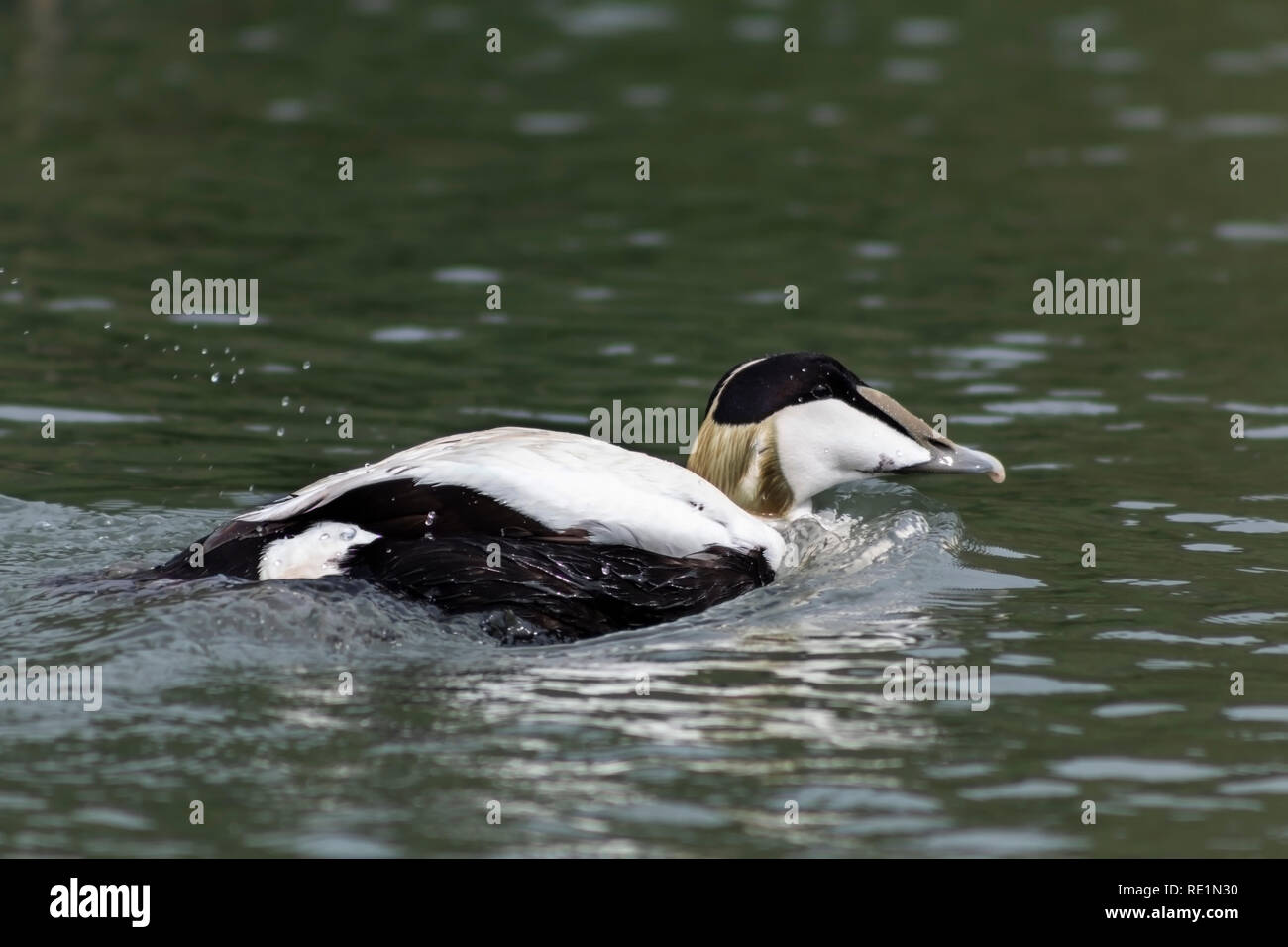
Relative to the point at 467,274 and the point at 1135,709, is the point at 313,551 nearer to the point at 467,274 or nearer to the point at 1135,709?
the point at 1135,709

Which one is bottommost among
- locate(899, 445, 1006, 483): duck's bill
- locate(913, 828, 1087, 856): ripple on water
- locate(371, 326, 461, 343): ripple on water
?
locate(913, 828, 1087, 856): ripple on water

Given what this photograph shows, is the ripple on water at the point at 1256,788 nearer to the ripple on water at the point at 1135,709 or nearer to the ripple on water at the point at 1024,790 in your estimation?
the ripple on water at the point at 1024,790

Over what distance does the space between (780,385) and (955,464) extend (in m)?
0.85

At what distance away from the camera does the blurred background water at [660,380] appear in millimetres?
5906

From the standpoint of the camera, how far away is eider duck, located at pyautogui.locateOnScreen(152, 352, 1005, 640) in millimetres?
7043

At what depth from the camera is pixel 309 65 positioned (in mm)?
20297

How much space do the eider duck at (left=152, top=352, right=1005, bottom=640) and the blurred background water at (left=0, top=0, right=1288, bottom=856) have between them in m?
0.16

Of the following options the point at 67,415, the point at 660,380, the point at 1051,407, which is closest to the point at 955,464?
the point at 1051,407

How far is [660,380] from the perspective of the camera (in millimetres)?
11211

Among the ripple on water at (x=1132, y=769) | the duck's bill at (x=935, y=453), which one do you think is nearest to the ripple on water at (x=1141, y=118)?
the duck's bill at (x=935, y=453)

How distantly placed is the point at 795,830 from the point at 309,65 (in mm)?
16012

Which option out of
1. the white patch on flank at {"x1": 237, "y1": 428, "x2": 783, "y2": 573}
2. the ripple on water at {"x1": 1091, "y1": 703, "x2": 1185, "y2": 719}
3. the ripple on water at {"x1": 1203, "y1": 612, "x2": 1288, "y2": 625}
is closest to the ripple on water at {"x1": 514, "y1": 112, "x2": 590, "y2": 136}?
the white patch on flank at {"x1": 237, "y1": 428, "x2": 783, "y2": 573}

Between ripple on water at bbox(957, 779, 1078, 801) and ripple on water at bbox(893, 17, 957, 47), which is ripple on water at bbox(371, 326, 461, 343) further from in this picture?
ripple on water at bbox(893, 17, 957, 47)

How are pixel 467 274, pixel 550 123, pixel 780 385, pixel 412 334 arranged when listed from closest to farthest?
pixel 780 385 < pixel 412 334 < pixel 467 274 < pixel 550 123
